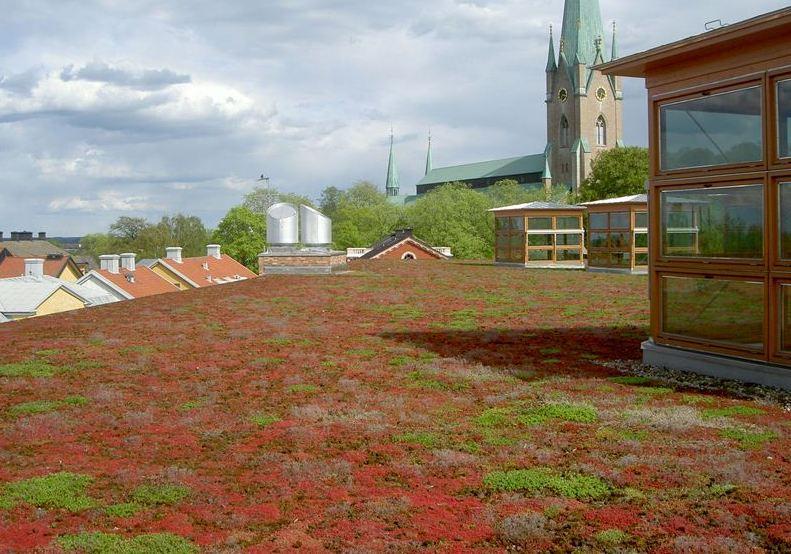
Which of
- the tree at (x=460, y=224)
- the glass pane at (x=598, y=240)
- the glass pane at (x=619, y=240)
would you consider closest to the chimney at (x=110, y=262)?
the tree at (x=460, y=224)

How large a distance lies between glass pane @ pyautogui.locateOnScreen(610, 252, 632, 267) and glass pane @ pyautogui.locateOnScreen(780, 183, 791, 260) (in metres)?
25.4

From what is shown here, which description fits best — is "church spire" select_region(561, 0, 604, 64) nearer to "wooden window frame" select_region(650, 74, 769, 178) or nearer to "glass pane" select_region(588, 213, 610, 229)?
"glass pane" select_region(588, 213, 610, 229)

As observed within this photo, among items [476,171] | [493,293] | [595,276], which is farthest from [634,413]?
[476,171]

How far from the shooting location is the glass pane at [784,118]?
1223 centimetres

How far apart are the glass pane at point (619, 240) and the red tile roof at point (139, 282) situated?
1276 inches

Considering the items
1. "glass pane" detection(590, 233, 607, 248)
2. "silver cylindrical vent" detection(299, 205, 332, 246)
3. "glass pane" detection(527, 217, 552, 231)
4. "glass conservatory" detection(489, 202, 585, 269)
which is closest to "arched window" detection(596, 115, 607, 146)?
"glass conservatory" detection(489, 202, 585, 269)

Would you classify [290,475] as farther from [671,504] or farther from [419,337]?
[419,337]

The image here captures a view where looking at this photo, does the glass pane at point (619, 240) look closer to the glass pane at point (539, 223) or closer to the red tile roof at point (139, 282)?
the glass pane at point (539, 223)

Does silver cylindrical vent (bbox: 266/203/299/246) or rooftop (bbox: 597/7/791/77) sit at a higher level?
rooftop (bbox: 597/7/791/77)

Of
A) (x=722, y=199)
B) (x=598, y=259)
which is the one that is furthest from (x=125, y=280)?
(x=722, y=199)

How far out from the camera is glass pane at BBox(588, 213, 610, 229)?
39.0m

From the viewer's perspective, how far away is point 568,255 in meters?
45.7

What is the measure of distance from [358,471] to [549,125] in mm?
151896

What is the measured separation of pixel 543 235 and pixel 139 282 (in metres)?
33.4
